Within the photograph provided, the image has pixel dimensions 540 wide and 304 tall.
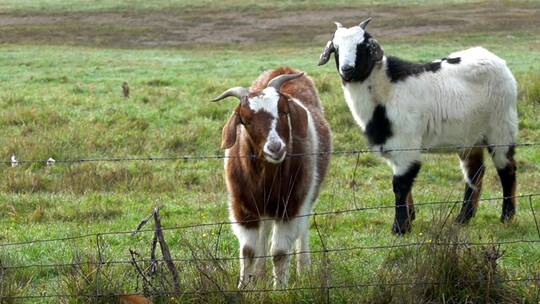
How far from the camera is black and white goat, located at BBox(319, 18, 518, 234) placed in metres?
9.64

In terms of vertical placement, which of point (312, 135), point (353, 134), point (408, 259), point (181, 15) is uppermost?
point (312, 135)

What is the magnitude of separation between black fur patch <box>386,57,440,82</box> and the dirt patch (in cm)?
3104

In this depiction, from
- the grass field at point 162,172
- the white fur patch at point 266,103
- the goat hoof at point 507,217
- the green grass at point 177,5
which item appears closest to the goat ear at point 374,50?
the grass field at point 162,172

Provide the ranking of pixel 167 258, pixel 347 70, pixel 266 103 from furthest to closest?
pixel 347 70 → pixel 266 103 → pixel 167 258

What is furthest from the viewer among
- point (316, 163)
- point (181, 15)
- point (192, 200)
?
point (181, 15)

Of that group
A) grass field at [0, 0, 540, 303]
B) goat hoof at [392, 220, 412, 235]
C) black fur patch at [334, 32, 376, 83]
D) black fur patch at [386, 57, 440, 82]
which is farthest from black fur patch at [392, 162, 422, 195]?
black fur patch at [334, 32, 376, 83]

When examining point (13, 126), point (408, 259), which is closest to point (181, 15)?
point (13, 126)

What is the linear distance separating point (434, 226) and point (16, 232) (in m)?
4.88

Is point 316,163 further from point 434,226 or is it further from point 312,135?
point 434,226

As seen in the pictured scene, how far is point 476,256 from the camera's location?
20.3ft

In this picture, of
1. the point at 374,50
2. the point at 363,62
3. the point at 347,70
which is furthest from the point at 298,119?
the point at 374,50

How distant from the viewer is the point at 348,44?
9695 mm

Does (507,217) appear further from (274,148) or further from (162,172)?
(162,172)

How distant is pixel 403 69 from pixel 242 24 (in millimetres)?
39514
